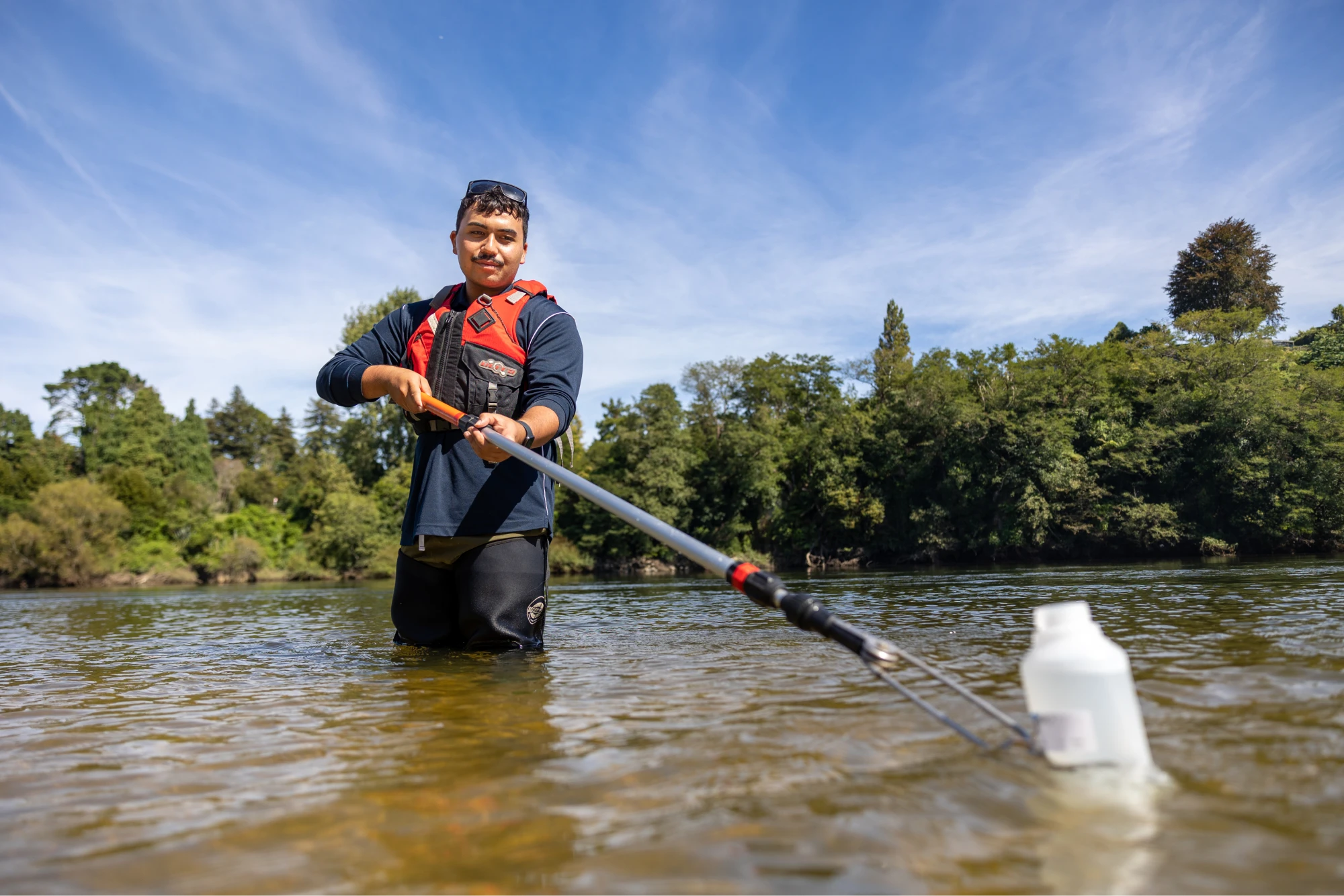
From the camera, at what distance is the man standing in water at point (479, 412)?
4.14 meters

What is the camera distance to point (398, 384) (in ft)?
13.3

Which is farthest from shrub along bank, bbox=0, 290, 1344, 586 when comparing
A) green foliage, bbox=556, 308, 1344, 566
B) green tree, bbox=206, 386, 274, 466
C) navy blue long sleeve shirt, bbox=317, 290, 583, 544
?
navy blue long sleeve shirt, bbox=317, 290, 583, 544

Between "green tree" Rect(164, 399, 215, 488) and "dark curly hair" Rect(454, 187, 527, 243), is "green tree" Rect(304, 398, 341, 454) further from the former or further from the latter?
"dark curly hair" Rect(454, 187, 527, 243)

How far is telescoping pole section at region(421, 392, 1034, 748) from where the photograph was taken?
2.04 metres

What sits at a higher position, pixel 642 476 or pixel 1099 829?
pixel 642 476

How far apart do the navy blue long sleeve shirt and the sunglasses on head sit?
23.9 inches

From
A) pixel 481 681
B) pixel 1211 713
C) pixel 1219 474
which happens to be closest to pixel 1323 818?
pixel 1211 713

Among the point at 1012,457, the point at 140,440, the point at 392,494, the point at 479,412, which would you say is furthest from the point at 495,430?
the point at 140,440

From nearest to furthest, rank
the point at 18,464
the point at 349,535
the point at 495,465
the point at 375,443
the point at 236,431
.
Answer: the point at 495,465, the point at 349,535, the point at 375,443, the point at 18,464, the point at 236,431

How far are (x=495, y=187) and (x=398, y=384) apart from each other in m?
1.37

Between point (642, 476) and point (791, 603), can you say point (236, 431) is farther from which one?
point (791, 603)

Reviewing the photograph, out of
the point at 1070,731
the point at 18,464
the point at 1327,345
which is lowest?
the point at 1070,731

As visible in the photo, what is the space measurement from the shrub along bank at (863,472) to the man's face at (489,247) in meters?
37.7

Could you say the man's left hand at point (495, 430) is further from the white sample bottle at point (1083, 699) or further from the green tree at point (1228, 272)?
the green tree at point (1228, 272)
